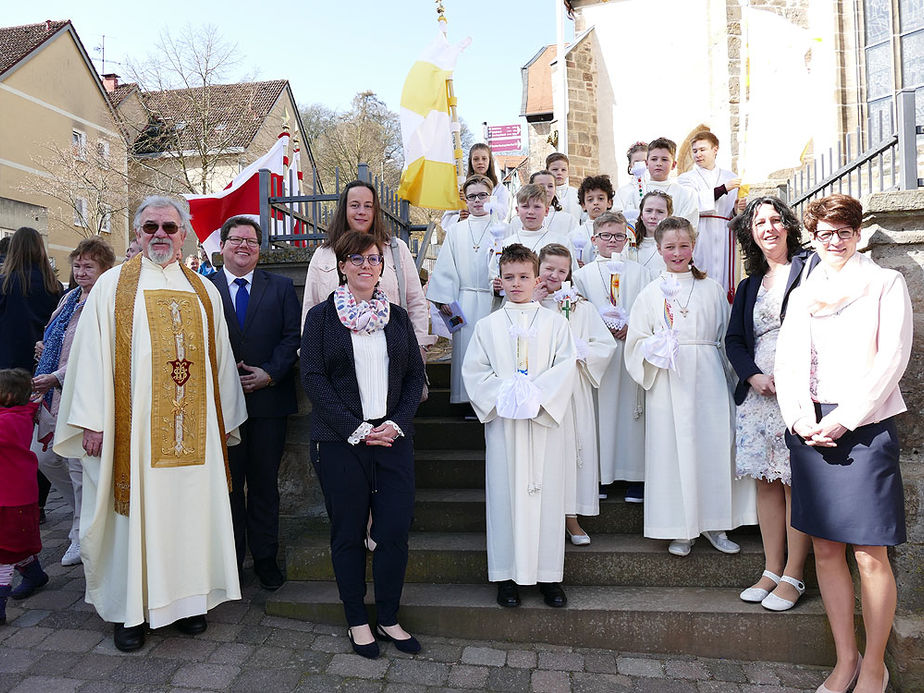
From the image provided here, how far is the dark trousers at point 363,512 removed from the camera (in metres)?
3.46

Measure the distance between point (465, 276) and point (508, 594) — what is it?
8.67 ft

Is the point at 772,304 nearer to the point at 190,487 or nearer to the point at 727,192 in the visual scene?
the point at 727,192

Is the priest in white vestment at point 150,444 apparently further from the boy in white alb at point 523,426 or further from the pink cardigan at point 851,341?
the pink cardigan at point 851,341

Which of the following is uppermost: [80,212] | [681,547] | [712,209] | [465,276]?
[80,212]

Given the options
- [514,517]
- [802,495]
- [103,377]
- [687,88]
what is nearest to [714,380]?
[802,495]

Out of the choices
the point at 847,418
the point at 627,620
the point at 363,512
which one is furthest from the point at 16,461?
the point at 847,418

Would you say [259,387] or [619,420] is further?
[619,420]

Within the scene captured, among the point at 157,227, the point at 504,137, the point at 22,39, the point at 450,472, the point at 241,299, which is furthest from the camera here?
the point at 504,137

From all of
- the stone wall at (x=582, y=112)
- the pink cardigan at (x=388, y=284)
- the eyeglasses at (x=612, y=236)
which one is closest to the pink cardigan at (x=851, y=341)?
the eyeglasses at (x=612, y=236)

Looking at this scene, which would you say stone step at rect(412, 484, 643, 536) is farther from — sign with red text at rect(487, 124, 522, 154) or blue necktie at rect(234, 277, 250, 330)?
sign with red text at rect(487, 124, 522, 154)

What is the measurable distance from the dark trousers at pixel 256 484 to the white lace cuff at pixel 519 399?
147 centimetres

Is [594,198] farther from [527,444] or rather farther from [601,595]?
[601,595]

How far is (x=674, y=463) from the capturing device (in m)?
3.98

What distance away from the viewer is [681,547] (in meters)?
3.92
